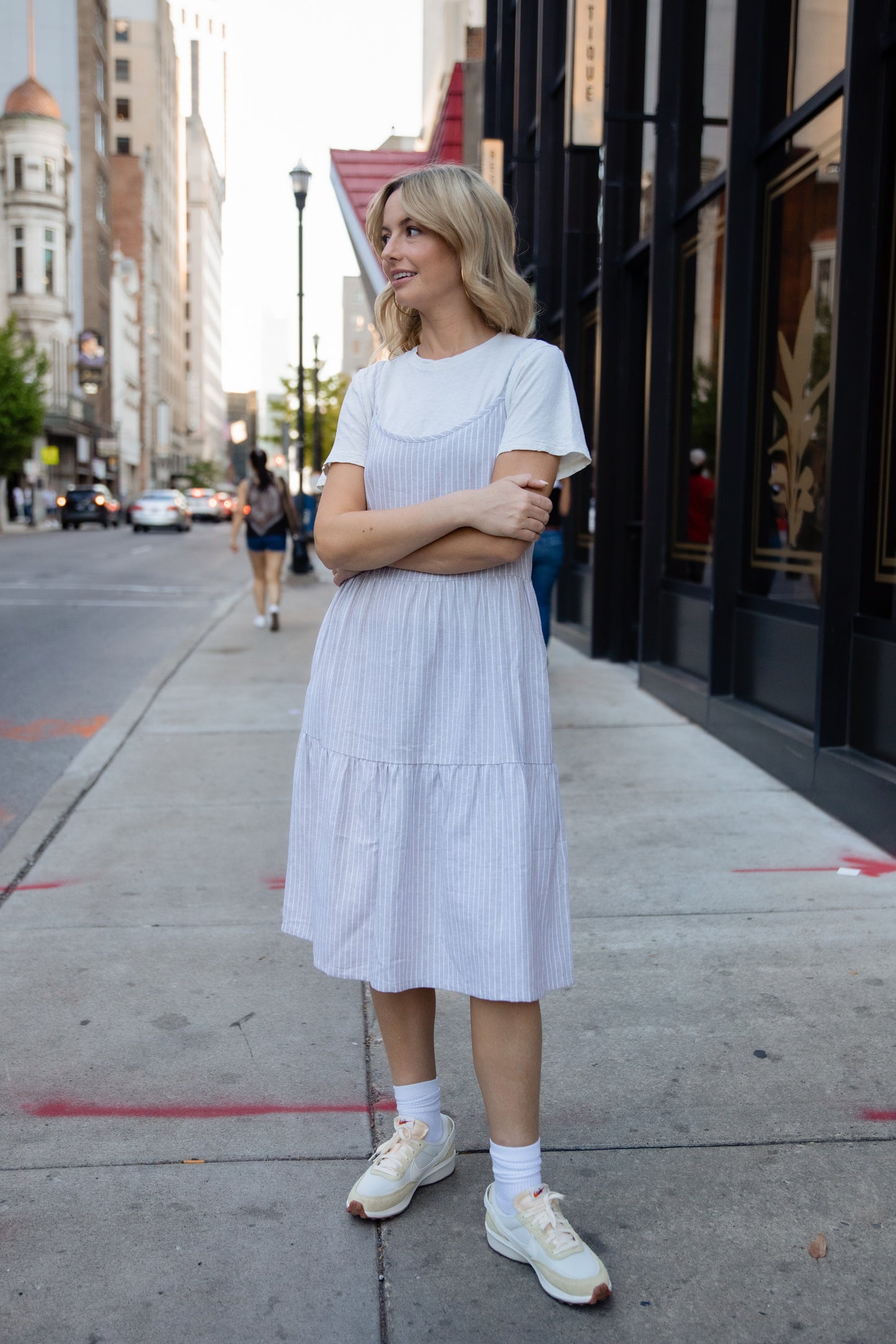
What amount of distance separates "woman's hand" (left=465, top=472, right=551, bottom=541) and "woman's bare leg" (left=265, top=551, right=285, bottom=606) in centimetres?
1100

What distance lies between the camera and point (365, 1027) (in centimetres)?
352

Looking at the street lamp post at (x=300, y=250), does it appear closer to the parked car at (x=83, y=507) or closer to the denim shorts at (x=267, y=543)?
the denim shorts at (x=267, y=543)

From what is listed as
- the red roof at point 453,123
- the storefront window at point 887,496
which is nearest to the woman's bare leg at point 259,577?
the storefront window at point 887,496

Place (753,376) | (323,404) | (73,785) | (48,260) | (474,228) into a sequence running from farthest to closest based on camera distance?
(48,260) < (323,404) < (753,376) < (73,785) < (474,228)

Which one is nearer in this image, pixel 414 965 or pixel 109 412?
pixel 414 965

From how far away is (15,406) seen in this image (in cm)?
4662

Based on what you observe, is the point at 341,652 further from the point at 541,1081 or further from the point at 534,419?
the point at 541,1081

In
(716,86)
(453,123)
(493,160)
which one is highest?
(453,123)

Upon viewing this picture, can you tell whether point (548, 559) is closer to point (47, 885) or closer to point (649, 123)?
point (649, 123)

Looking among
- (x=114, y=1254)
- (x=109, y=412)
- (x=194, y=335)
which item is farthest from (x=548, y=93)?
(x=194, y=335)

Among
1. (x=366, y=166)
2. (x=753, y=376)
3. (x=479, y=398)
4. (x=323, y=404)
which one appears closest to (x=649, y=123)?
(x=753, y=376)

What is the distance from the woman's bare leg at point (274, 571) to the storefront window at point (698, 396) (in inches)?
214

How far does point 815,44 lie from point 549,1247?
650 cm

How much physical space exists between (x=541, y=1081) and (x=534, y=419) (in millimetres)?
1760
